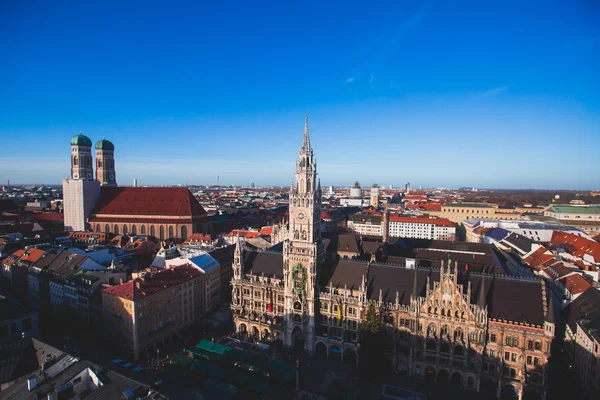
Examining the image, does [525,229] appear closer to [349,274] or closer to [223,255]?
[349,274]

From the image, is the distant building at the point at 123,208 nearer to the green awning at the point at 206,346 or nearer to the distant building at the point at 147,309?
the distant building at the point at 147,309

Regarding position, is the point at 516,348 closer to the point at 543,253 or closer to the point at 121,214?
the point at 543,253

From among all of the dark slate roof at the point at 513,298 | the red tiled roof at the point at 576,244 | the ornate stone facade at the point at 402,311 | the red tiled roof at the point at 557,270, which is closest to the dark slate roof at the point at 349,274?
the ornate stone facade at the point at 402,311

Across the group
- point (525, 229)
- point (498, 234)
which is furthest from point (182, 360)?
point (525, 229)

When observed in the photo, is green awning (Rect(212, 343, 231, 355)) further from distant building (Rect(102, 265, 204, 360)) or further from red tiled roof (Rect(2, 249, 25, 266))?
red tiled roof (Rect(2, 249, 25, 266))

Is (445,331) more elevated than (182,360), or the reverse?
(445,331)

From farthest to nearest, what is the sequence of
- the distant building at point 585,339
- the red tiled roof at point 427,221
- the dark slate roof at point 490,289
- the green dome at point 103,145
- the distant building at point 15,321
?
the red tiled roof at point 427,221 → the green dome at point 103,145 → the distant building at point 15,321 → the dark slate roof at point 490,289 → the distant building at point 585,339
